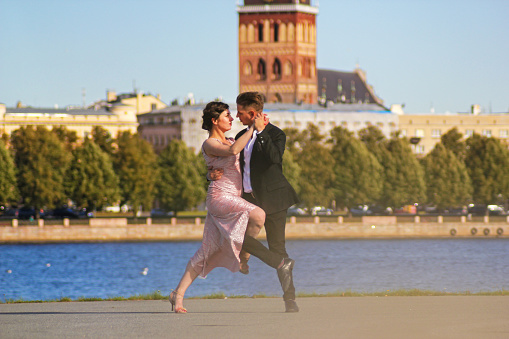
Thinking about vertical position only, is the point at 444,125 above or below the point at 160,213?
above

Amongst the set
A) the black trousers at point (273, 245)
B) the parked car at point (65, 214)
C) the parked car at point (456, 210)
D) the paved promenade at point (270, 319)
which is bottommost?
the parked car at point (456, 210)

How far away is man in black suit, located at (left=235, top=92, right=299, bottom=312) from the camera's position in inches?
533

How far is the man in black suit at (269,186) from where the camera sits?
44.4 ft

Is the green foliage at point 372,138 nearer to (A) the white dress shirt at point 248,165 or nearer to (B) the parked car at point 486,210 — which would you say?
(B) the parked car at point 486,210

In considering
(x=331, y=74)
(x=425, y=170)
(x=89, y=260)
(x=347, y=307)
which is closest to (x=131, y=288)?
(x=89, y=260)

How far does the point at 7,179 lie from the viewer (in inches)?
3718

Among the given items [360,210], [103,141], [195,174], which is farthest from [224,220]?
[360,210]

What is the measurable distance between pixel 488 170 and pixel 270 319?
10009cm

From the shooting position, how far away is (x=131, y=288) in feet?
181

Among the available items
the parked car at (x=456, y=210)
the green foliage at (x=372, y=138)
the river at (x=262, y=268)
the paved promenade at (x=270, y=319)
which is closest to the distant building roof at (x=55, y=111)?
the green foliage at (x=372, y=138)

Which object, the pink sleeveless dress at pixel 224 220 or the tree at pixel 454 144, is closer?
the pink sleeveless dress at pixel 224 220

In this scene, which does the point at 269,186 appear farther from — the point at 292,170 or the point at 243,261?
the point at 292,170

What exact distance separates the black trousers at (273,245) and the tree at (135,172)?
85.4 metres

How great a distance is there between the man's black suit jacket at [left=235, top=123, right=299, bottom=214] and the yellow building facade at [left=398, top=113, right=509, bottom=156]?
143925 mm
